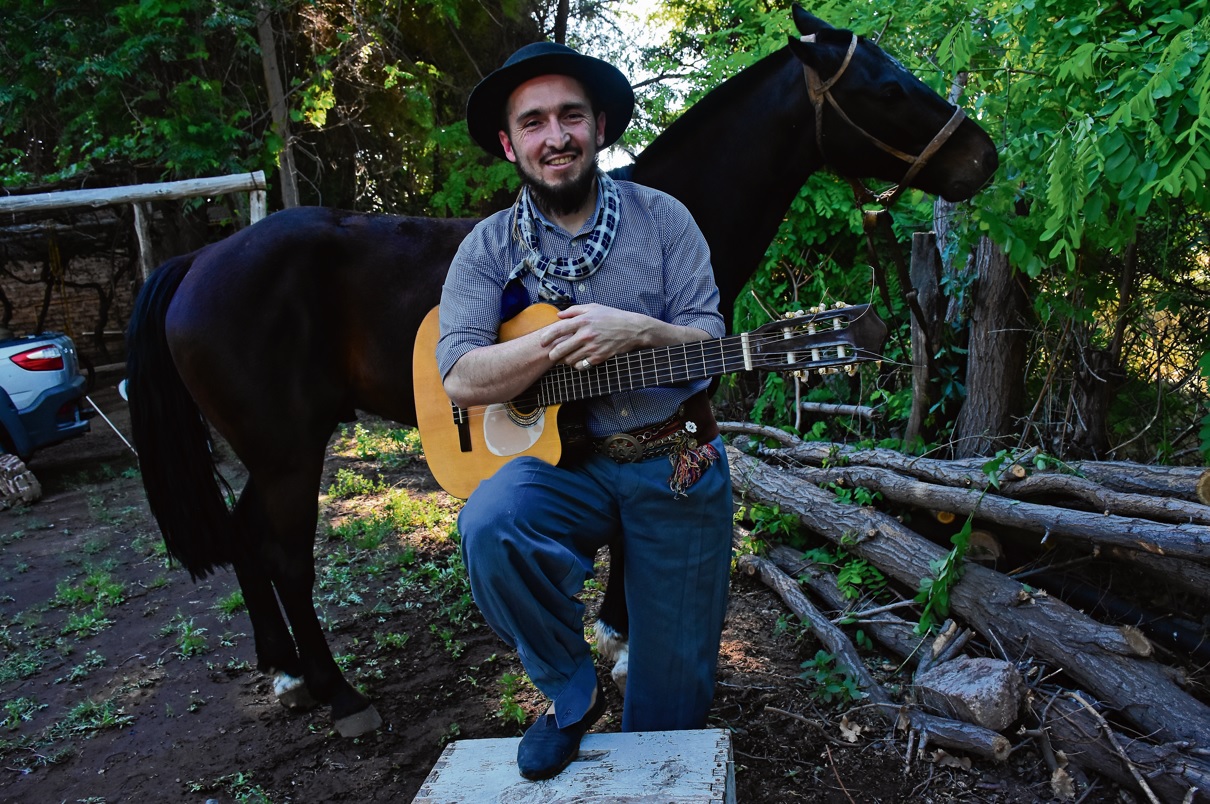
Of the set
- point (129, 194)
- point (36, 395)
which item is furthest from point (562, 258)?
point (36, 395)

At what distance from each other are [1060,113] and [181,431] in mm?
3654

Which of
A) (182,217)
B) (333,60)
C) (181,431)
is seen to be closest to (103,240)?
(182,217)

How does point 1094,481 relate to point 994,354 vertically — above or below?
below

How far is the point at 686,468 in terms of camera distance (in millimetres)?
2332

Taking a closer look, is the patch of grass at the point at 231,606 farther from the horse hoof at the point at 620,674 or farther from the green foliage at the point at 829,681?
the green foliage at the point at 829,681

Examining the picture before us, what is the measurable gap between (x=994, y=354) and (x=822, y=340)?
238 centimetres

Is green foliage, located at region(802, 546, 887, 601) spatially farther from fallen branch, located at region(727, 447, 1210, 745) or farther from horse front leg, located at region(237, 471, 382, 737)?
horse front leg, located at region(237, 471, 382, 737)

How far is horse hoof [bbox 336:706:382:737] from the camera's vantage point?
122 inches

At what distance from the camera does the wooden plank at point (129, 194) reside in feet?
23.7

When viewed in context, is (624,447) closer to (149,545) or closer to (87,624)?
(87,624)

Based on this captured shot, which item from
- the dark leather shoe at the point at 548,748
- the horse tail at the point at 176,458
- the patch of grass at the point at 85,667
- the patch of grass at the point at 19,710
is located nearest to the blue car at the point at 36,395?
the patch of grass at the point at 85,667

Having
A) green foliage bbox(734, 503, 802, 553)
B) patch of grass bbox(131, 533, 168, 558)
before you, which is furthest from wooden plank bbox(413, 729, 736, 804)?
patch of grass bbox(131, 533, 168, 558)

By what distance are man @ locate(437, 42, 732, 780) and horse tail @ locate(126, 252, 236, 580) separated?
70.2 inches

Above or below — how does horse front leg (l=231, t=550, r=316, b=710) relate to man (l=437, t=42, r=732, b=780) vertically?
below
